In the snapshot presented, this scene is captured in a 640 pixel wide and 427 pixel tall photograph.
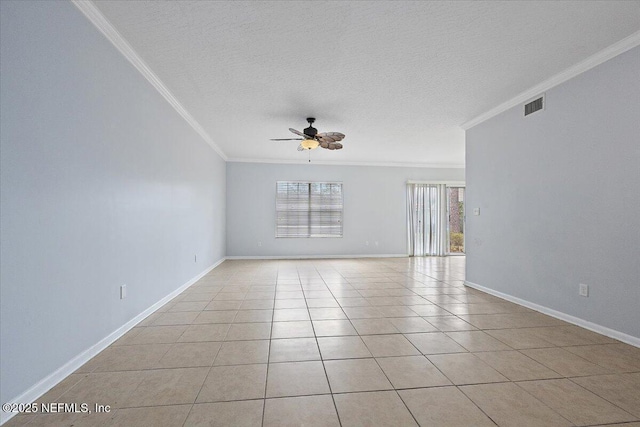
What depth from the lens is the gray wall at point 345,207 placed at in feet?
25.6

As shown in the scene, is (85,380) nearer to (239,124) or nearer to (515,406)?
(515,406)

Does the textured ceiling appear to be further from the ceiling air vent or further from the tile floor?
the tile floor

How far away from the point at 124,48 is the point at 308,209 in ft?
19.1

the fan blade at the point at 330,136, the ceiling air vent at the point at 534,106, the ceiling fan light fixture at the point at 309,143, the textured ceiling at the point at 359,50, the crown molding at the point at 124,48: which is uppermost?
the textured ceiling at the point at 359,50

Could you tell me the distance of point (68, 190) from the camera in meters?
2.00

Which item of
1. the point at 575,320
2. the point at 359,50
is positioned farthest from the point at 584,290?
the point at 359,50

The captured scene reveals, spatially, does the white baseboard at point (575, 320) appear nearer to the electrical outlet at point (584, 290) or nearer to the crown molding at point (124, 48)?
the electrical outlet at point (584, 290)

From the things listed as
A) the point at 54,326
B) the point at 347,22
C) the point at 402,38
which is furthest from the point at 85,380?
the point at 402,38

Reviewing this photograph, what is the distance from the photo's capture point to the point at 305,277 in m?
5.35

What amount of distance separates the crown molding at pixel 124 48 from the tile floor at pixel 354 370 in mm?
2593

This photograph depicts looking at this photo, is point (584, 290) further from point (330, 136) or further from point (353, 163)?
point (353, 163)

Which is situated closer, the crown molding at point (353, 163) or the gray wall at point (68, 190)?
the gray wall at point (68, 190)

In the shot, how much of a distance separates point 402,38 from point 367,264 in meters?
5.26

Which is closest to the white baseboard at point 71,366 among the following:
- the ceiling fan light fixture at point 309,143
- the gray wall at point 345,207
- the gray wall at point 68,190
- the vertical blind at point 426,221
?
the gray wall at point 68,190
